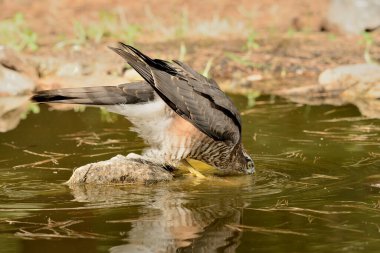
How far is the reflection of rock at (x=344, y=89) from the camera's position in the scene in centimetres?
1077

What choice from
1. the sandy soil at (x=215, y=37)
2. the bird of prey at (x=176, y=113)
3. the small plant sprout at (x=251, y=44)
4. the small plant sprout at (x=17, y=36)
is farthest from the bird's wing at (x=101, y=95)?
the small plant sprout at (x=17, y=36)

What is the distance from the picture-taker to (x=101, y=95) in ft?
23.2

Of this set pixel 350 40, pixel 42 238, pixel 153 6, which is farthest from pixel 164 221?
pixel 153 6

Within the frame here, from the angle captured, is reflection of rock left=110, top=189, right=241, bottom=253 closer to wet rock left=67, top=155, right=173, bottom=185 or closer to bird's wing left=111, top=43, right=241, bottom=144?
wet rock left=67, top=155, right=173, bottom=185

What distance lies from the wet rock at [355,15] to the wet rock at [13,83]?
4.99m

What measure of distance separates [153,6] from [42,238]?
11.0 meters

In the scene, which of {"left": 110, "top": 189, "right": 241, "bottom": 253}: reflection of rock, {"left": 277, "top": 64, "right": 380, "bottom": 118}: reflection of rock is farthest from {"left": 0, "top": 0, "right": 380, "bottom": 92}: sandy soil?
{"left": 110, "top": 189, "right": 241, "bottom": 253}: reflection of rock

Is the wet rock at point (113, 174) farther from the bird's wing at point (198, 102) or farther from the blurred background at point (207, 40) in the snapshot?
the blurred background at point (207, 40)

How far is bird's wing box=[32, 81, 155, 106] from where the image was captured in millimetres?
6763

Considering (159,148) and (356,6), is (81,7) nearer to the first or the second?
(356,6)

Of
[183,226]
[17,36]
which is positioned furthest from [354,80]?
[183,226]

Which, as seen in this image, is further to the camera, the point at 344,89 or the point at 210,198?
the point at 344,89

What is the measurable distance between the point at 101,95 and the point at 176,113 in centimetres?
63

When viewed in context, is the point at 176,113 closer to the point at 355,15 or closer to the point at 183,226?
the point at 183,226
